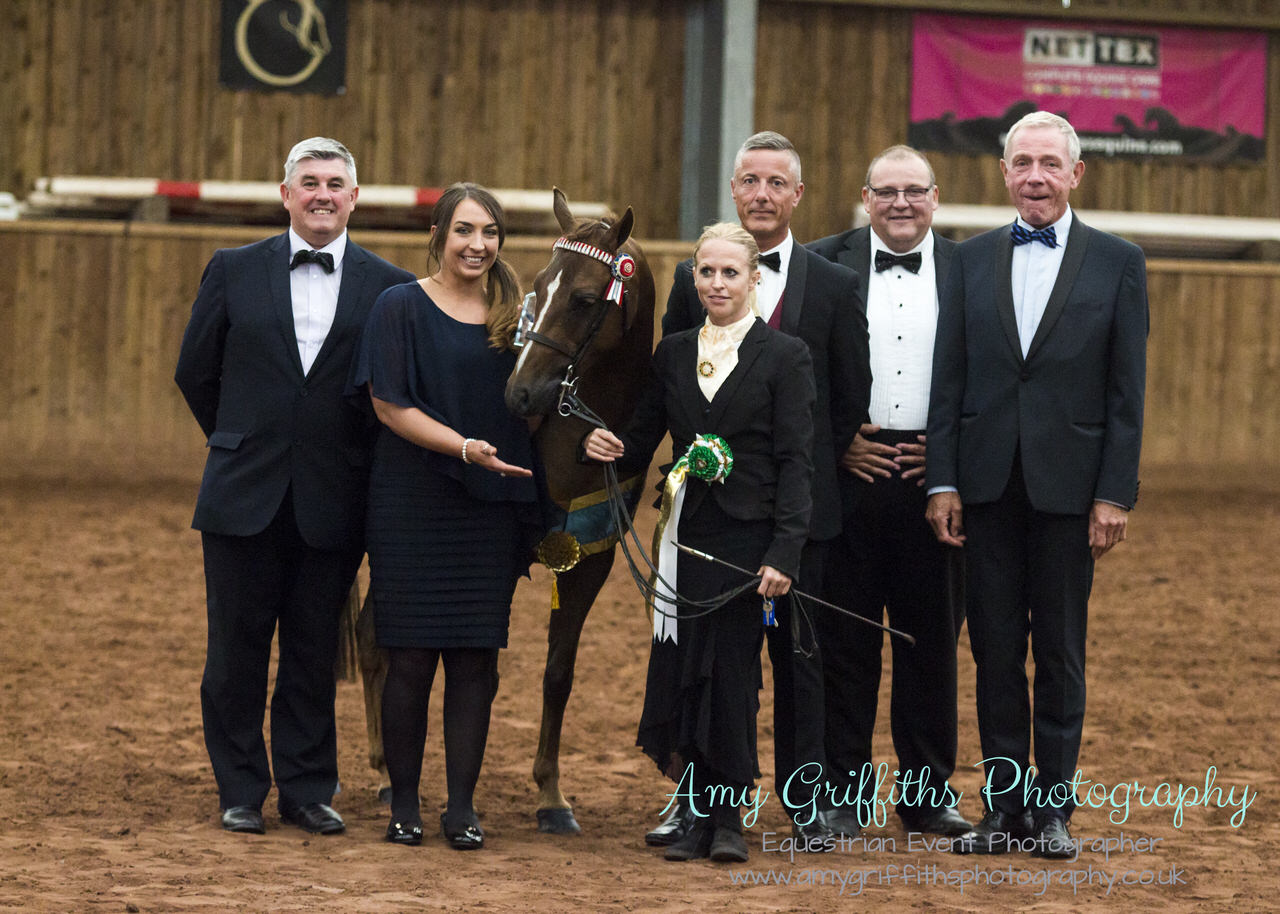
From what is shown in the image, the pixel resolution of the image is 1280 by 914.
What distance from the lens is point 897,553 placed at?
442 centimetres

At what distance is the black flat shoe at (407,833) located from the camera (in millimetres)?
4078

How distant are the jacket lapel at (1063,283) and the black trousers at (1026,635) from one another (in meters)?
0.33

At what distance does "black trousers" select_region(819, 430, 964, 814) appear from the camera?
14.4 feet

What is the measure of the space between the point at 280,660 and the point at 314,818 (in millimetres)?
441

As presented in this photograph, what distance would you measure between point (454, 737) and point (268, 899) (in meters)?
0.76

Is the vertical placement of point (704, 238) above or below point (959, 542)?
above

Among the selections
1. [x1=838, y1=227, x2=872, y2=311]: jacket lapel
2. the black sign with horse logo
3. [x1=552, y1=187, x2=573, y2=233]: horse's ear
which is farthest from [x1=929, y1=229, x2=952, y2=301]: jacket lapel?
the black sign with horse logo

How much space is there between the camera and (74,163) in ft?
39.1

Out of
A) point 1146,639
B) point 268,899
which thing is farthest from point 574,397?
point 1146,639

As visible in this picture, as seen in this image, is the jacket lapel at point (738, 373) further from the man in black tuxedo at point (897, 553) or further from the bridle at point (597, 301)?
the man in black tuxedo at point (897, 553)

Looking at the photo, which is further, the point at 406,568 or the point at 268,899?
the point at 406,568

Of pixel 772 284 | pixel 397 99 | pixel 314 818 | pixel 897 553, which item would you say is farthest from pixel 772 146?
pixel 397 99

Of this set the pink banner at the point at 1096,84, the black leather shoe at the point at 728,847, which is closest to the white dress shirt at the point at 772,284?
the black leather shoe at the point at 728,847

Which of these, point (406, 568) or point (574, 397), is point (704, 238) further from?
point (406, 568)
